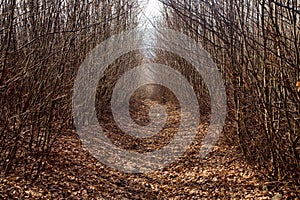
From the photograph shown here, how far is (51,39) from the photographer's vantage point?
14.9ft

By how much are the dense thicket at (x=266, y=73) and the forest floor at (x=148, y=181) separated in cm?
30

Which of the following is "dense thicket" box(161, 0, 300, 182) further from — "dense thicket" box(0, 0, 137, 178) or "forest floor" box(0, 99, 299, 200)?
"dense thicket" box(0, 0, 137, 178)

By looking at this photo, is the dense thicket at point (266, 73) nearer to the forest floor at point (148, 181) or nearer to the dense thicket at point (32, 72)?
the forest floor at point (148, 181)

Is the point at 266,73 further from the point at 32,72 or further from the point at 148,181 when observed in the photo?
the point at 32,72

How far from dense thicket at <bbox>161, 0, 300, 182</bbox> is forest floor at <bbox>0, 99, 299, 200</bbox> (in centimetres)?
30

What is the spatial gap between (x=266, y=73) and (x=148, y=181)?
260cm

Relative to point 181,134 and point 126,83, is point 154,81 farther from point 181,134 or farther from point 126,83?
point 181,134

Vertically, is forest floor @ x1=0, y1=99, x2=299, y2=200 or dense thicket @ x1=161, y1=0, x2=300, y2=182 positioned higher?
dense thicket @ x1=161, y1=0, x2=300, y2=182

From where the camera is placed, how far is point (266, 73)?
3889mm

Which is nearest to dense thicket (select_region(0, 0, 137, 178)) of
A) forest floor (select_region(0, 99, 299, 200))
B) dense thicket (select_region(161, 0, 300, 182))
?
forest floor (select_region(0, 99, 299, 200))

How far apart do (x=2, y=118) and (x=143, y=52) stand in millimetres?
12839

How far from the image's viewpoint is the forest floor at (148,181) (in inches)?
171

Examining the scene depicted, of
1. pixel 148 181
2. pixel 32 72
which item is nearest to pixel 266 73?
pixel 148 181

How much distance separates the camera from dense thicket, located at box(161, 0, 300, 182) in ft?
11.6
